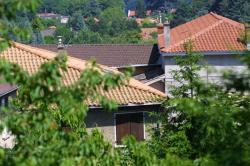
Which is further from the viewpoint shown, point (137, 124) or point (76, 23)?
point (76, 23)

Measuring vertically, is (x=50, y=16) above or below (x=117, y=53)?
below

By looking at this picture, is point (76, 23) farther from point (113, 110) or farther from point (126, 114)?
point (113, 110)

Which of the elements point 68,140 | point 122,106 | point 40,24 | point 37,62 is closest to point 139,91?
point 122,106

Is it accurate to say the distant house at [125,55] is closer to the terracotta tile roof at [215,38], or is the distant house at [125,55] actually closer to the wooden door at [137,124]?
the terracotta tile roof at [215,38]

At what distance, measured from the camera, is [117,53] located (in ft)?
145

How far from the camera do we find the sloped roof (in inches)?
1635

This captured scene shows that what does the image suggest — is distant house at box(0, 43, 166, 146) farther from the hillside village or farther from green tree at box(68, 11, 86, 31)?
green tree at box(68, 11, 86, 31)

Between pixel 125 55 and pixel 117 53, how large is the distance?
89 cm

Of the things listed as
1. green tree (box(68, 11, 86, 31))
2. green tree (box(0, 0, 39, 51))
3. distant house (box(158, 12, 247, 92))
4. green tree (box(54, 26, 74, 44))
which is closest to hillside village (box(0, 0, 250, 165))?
green tree (box(0, 0, 39, 51))

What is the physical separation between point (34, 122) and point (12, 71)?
19.0 inches

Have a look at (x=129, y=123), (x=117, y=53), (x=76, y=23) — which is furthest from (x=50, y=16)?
(x=129, y=123)

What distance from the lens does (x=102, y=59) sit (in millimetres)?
43281

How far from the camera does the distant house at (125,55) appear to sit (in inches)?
1569

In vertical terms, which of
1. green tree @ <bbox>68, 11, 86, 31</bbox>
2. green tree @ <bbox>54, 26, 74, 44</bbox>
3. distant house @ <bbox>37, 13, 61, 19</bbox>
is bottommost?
green tree @ <bbox>54, 26, 74, 44</bbox>
